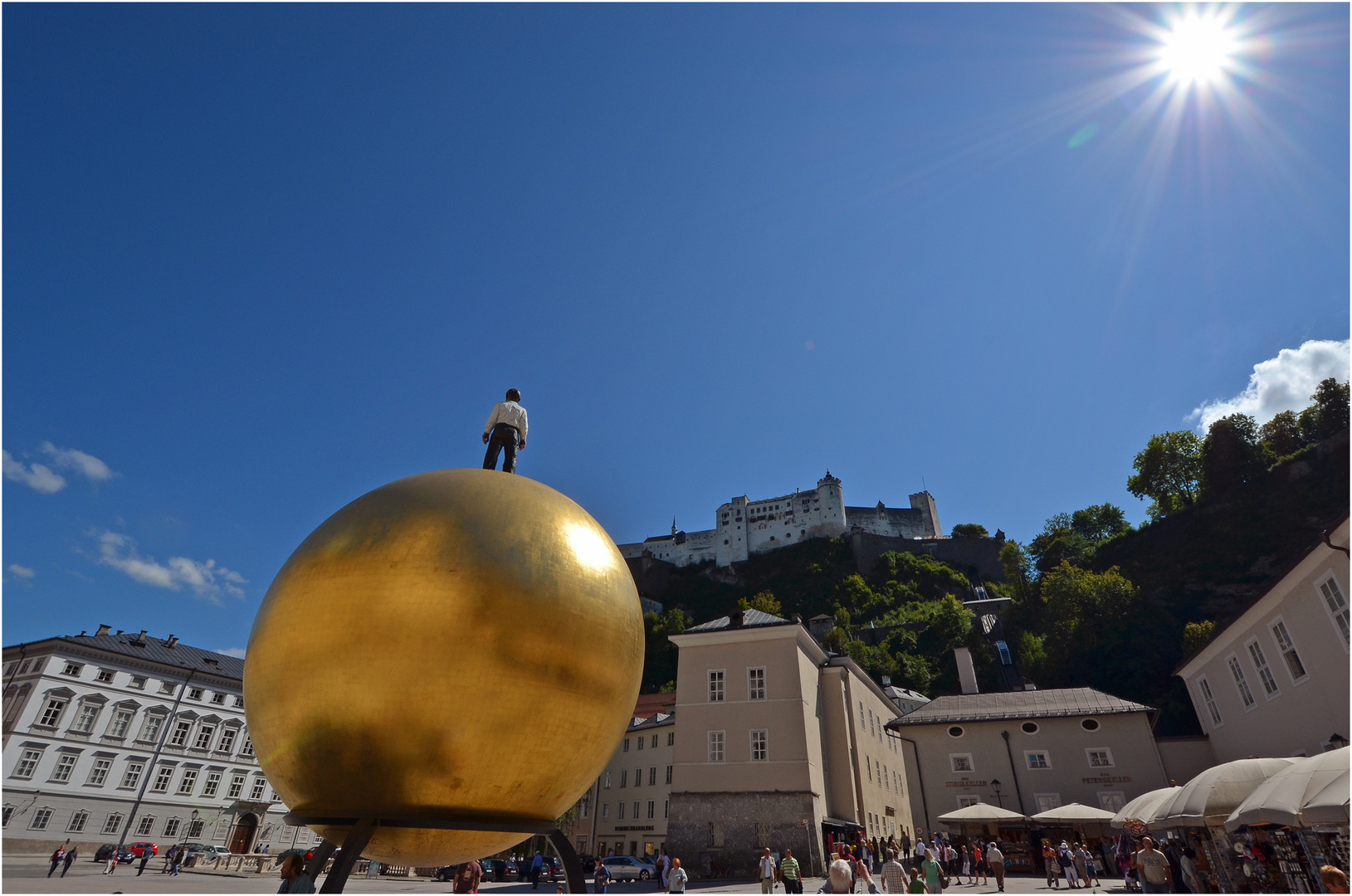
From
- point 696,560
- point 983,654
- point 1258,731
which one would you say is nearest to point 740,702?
point 1258,731

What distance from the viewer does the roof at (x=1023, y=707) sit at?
108 feet

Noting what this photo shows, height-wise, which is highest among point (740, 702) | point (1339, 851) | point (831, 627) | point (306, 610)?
point (831, 627)

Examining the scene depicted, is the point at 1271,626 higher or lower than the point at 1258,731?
higher

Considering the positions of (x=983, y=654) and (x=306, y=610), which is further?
(x=983, y=654)

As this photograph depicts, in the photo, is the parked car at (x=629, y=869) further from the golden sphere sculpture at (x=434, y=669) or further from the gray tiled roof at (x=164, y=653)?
the golden sphere sculpture at (x=434, y=669)

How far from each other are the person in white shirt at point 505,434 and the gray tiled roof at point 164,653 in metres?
40.0

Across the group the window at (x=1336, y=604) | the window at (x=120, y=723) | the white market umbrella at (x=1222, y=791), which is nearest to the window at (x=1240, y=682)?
the window at (x=1336, y=604)

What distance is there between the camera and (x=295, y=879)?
16.1 ft

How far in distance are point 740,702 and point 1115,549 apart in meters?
63.4

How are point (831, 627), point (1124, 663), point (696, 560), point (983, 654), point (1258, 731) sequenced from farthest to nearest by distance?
1. point (696, 560)
2. point (831, 627)
3. point (983, 654)
4. point (1124, 663)
5. point (1258, 731)

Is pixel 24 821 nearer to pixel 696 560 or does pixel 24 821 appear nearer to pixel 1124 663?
pixel 1124 663

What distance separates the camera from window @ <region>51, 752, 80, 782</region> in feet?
113

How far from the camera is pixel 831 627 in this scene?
78.3 m

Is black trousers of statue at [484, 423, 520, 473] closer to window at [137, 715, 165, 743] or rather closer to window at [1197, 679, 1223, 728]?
window at [1197, 679, 1223, 728]
